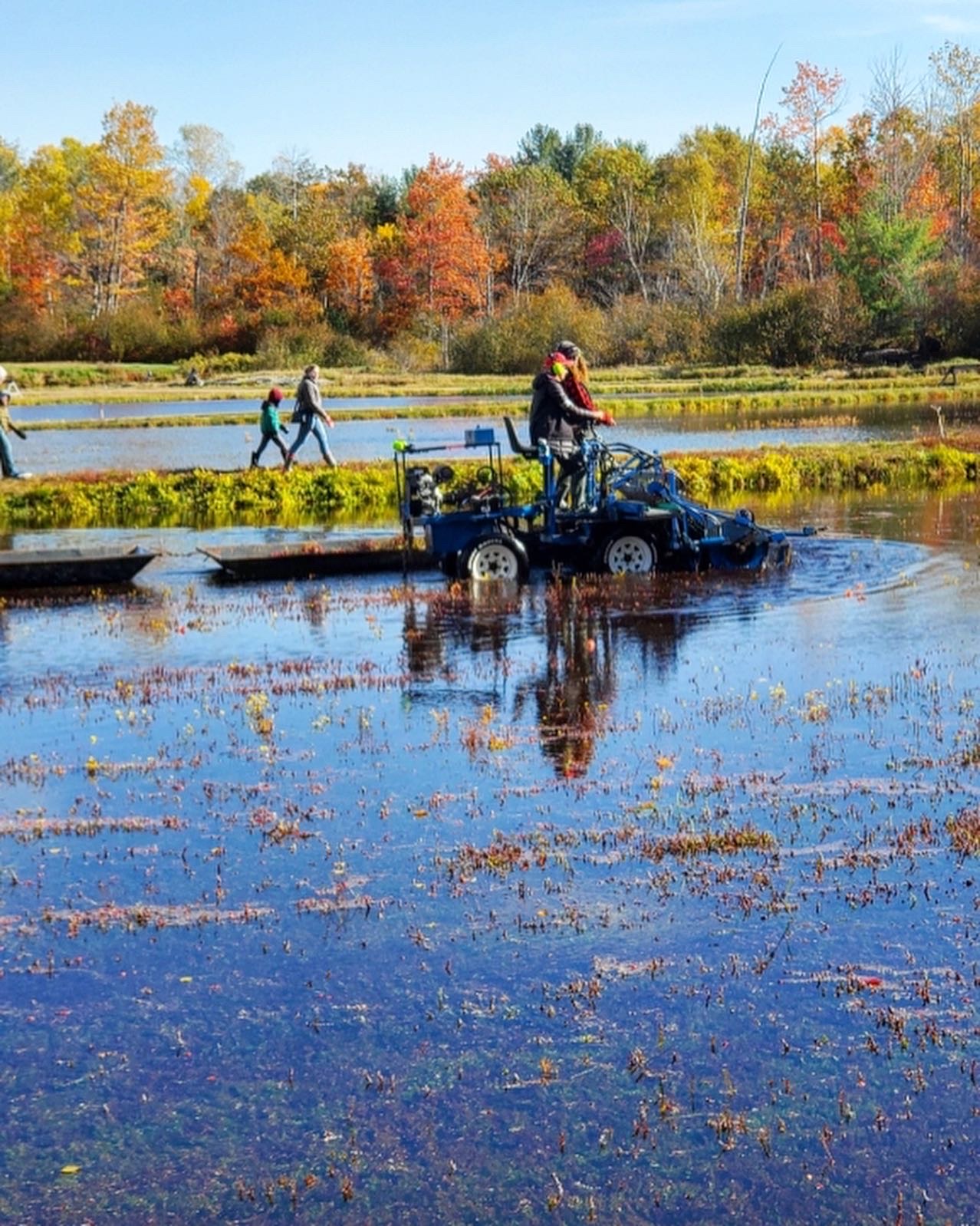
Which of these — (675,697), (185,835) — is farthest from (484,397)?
(185,835)

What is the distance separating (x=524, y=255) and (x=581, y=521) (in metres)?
75.6

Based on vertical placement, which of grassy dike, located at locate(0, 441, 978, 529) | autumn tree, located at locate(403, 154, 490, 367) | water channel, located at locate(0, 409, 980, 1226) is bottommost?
water channel, located at locate(0, 409, 980, 1226)

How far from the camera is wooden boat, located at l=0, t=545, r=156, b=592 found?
22250 mm

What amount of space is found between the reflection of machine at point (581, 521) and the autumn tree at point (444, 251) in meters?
67.4

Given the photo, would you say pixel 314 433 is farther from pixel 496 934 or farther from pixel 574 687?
pixel 496 934

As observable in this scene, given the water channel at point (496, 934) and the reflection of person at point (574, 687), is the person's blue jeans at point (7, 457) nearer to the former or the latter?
the water channel at point (496, 934)

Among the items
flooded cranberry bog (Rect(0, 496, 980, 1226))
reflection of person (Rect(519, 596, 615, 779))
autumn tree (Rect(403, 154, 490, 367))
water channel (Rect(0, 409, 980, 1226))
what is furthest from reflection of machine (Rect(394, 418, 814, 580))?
autumn tree (Rect(403, 154, 490, 367))

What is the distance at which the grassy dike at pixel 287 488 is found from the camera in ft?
98.5

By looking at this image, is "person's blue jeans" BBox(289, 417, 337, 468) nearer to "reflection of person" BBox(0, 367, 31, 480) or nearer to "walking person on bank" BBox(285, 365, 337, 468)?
"walking person on bank" BBox(285, 365, 337, 468)

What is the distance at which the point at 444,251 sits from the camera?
8994 centimetres

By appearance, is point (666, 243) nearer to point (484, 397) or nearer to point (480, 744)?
point (484, 397)

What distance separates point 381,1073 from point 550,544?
554 inches

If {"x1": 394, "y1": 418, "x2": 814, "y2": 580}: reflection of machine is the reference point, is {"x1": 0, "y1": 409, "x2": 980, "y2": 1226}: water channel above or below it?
below

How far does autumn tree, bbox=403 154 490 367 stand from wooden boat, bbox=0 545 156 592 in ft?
219
